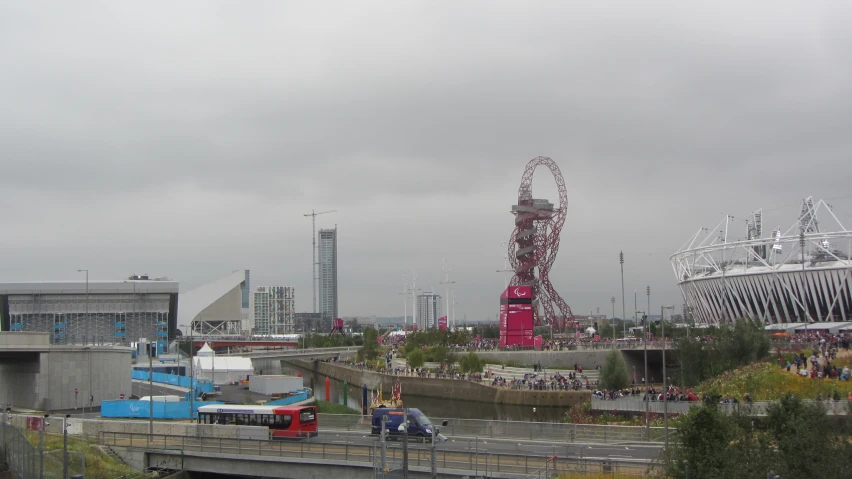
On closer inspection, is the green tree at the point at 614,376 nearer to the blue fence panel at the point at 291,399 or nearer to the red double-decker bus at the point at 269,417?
the blue fence panel at the point at 291,399

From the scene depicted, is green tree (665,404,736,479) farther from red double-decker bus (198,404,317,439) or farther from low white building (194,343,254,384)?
low white building (194,343,254,384)

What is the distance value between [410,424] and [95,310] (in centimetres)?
8666

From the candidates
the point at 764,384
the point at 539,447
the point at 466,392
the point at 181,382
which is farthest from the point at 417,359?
the point at 539,447

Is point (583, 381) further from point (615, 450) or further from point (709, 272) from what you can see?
point (709, 272)

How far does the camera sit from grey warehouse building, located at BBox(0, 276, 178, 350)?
101250mm

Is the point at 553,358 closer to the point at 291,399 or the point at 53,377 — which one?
the point at 291,399

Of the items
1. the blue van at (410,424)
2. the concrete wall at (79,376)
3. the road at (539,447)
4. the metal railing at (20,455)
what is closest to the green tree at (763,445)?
the road at (539,447)

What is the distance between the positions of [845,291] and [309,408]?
71861mm

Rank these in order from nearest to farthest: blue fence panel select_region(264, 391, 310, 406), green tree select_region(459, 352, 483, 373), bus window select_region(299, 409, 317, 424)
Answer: bus window select_region(299, 409, 317, 424), blue fence panel select_region(264, 391, 310, 406), green tree select_region(459, 352, 483, 373)

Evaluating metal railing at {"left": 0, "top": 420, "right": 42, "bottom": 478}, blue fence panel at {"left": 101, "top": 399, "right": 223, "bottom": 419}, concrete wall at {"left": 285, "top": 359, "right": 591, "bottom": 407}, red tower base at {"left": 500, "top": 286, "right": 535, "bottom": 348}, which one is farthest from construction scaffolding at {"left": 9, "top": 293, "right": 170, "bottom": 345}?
metal railing at {"left": 0, "top": 420, "right": 42, "bottom": 478}

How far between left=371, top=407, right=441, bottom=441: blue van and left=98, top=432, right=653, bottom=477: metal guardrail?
2883mm

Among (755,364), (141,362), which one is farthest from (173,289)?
(755,364)

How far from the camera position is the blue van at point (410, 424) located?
3005 centimetres

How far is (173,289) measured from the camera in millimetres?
107438
